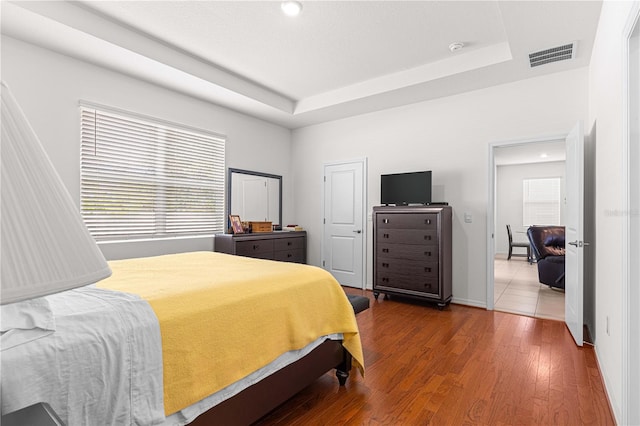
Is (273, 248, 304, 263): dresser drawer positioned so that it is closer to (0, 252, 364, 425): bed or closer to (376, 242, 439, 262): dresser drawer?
(376, 242, 439, 262): dresser drawer

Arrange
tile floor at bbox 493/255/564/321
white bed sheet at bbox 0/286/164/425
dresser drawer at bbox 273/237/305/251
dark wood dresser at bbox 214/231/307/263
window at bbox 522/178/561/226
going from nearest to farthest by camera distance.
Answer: white bed sheet at bbox 0/286/164/425 → tile floor at bbox 493/255/564/321 → dark wood dresser at bbox 214/231/307/263 → dresser drawer at bbox 273/237/305/251 → window at bbox 522/178/561/226

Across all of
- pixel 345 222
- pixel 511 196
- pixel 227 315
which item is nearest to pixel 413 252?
pixel 345 222

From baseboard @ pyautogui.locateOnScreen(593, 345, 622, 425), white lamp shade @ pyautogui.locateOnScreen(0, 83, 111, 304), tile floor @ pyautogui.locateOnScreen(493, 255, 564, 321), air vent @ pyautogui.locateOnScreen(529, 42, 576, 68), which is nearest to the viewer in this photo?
white lamp shade @ pyautogui.locateOnScreen(0, 83, 111, 304)

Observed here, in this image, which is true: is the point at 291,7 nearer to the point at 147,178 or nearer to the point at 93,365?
the point at 147,178

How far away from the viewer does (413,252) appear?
4277 millimetres

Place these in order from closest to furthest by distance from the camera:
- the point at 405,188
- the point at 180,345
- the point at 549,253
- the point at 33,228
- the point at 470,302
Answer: the point at 33,228 → the point at 180,345 → the point at 470,302 → the point at 405,188 → the point at 549,253

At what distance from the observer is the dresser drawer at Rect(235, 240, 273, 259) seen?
4.55 metres

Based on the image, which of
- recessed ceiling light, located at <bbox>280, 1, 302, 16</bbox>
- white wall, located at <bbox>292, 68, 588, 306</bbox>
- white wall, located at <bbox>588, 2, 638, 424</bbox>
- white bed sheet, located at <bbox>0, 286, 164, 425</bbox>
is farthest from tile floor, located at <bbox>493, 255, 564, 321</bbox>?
white bed sheet, located at <bbox>0, 286, 164, 425</bbox>

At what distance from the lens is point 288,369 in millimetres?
1855

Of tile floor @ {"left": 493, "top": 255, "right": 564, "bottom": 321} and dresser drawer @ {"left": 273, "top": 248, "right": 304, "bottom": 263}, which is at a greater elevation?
dresser drawer @ {"left": 273, "top": 248, "right": 304, "bottom": 263}

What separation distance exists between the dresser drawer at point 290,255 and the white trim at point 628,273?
13.3 feet

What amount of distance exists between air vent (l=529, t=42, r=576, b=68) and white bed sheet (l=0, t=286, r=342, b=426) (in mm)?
3983

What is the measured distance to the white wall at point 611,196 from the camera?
1.86 meters

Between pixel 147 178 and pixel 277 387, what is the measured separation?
10.5ft
